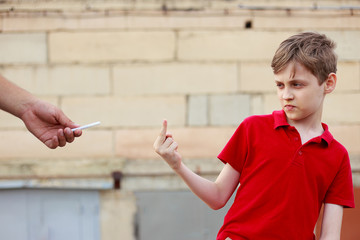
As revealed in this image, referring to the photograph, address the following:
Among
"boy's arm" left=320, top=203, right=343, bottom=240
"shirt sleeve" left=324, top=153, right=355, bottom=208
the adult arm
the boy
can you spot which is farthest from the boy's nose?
the adult arm

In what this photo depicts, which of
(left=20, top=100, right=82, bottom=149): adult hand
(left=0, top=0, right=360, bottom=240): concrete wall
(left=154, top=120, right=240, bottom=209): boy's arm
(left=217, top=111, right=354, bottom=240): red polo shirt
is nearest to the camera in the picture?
(left=217, top=111, right=354, bottom=240): red polo shirt

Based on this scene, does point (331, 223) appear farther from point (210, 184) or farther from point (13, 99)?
point (13, 99)

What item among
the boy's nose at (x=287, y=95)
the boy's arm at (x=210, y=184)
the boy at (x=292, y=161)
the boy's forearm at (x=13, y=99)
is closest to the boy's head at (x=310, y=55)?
the boy at (x=292, y=161)

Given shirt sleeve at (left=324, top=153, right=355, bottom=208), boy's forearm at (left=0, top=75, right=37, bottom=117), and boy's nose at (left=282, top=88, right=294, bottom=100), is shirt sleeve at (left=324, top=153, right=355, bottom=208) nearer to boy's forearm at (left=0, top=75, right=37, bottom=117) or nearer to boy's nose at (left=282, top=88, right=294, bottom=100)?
boy's nose at (left=282, top=88, right=294, bottom=100)

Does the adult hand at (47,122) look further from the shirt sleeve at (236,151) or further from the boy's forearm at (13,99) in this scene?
the shirt sleeve at (236,151)

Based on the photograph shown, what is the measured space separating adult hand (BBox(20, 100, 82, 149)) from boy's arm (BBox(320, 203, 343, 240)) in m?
1.23

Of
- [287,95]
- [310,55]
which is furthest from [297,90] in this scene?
[310,55]

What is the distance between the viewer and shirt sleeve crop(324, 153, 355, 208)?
1924 mm

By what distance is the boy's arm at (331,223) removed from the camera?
6.32 ft

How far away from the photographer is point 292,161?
187cm

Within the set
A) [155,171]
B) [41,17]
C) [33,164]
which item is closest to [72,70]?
[41,17]

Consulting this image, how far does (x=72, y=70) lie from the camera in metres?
4.30

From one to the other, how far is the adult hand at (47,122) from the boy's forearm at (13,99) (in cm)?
2

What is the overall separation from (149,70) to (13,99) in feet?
6.77
